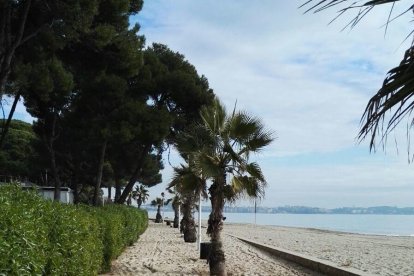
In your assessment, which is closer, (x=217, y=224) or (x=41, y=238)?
(x=41, y=238)

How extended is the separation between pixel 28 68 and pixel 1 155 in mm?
34529

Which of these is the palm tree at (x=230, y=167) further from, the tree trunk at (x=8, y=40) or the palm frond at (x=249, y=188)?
the tree trunk at (x=8, y=40)

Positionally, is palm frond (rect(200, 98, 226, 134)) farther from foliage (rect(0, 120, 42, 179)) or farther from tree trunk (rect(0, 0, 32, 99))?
foliage (rect(0, 120, 42, 179))

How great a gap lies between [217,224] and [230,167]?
45.6 inches

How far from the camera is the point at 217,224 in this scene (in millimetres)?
10000

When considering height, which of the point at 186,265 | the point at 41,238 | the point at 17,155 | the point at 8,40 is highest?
the point at 17,155

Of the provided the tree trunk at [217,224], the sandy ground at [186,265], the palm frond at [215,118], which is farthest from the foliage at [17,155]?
the tree trunk at [217,224]

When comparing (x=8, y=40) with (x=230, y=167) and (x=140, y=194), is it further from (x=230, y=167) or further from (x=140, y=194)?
(x=140, y=194)

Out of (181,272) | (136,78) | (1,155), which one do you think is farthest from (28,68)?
(1,155)

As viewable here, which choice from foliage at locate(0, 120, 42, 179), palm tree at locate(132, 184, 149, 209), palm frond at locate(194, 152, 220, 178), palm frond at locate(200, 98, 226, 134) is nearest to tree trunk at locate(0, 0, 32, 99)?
palm frond at locate(200, 98, 226, 134)

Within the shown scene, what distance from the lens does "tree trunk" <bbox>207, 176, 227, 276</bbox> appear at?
999 cm

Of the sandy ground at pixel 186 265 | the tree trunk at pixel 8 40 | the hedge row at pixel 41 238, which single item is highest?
the tree trunk at pixel 8 40

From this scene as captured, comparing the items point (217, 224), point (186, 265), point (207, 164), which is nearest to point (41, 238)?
point (207, 164)

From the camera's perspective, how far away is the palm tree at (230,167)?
1001 cm
